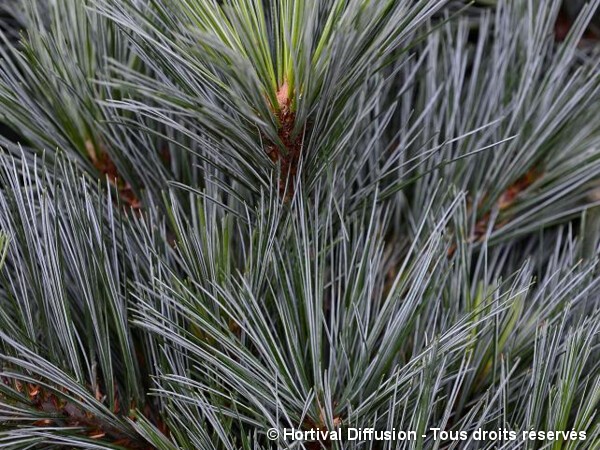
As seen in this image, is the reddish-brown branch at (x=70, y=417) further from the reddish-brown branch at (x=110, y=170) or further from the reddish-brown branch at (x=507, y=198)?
the reddish-brown branch at (x=507, y=198)

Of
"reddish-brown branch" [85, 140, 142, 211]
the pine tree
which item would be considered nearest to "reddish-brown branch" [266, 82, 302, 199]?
the pine tree

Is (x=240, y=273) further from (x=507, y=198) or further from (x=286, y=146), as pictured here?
(x=507, y=198)

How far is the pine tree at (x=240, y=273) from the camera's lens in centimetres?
42

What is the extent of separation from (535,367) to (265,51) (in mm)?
241

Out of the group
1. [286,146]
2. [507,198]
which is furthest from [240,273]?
[507,198]

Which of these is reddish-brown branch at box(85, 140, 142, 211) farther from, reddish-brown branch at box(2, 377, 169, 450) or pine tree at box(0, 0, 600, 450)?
reddish-brown branch at box(2, 377, 169, 450)

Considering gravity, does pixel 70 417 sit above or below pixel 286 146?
below

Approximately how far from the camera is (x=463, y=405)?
49 cm

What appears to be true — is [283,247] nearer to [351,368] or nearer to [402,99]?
[351,368]

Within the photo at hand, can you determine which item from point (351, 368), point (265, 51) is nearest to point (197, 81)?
point (265, 51)

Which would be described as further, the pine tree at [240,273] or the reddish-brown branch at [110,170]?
the reddish-brown branch at [110,170]

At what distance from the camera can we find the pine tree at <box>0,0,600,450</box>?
418 millimetres

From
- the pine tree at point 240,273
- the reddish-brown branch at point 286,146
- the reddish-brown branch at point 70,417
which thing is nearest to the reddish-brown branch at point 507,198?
the pine tree at point 240,273

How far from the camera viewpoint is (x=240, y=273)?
19.0 inches
